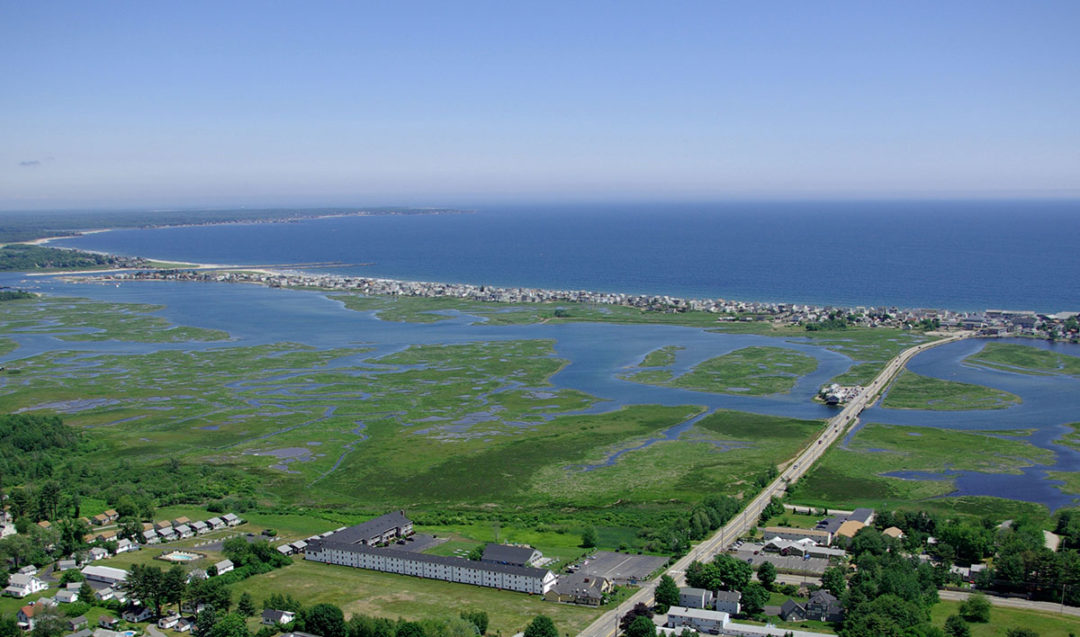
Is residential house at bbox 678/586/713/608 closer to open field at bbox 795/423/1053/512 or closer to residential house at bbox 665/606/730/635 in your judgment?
residential house at bbox 665/606/730/635

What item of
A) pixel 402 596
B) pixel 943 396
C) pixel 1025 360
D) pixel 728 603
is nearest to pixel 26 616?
pixel 402 596

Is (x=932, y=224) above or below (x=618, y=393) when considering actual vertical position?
above

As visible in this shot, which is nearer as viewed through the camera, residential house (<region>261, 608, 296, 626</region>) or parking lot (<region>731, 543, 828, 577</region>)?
residential house (<region>261, 608, 296, 626</region>)

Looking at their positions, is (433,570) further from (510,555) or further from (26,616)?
(26,616)

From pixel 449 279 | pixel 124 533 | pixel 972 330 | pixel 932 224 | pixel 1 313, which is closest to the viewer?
pixel 124 533

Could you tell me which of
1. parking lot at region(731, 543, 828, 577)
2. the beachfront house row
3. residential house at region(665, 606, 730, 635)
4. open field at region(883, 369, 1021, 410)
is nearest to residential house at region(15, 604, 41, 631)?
the beachfront house row

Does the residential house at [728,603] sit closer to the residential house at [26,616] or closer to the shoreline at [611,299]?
the residential house at [26,616]

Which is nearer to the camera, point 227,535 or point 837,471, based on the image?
point 227,535

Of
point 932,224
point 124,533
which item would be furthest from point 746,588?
point 932,224

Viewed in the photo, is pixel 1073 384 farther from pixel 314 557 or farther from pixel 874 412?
pixel 314 557
